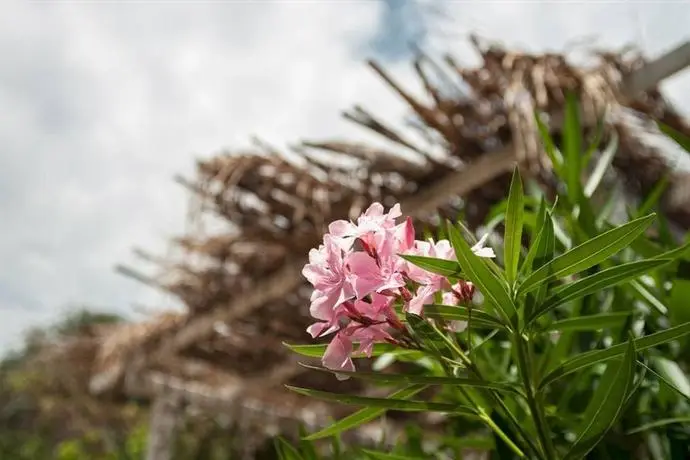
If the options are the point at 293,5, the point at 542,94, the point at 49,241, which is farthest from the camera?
the point at 49,241

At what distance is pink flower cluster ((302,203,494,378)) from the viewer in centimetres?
39

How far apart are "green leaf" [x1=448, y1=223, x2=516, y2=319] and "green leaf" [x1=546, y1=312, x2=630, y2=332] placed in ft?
0.50

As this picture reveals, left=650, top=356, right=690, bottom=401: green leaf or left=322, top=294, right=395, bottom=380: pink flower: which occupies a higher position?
left=650, top=356, right=690, bottom=401: green leaf

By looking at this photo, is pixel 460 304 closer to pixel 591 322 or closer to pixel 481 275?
pixel 481 275

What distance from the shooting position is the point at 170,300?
2672 millimetres

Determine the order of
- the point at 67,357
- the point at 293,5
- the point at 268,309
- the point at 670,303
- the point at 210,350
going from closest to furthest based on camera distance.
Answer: the point at 670,303 < the point at 293,5 < the point at 268,309 < the point at 210,350 < the point at 67,357

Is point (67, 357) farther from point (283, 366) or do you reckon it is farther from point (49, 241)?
point (49, 241)

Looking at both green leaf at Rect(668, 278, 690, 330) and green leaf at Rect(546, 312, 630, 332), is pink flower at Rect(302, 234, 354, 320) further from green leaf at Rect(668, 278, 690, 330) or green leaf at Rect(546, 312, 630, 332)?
green leaf at Rect(668, 278, 690, 330)

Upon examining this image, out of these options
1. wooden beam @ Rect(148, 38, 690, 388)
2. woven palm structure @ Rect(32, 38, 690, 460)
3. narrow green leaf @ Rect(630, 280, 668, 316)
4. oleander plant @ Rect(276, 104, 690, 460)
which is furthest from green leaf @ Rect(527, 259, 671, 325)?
wooden beam @ Rect(148, 38, 690, 388)

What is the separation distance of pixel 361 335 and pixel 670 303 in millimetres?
302

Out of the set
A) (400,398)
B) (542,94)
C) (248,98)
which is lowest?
(400,398)

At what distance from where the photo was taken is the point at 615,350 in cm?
39

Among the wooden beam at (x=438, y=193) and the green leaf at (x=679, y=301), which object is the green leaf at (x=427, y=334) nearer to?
the green leaf at (x=679, y=301)

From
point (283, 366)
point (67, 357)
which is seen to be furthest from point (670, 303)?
point (67, 357)
